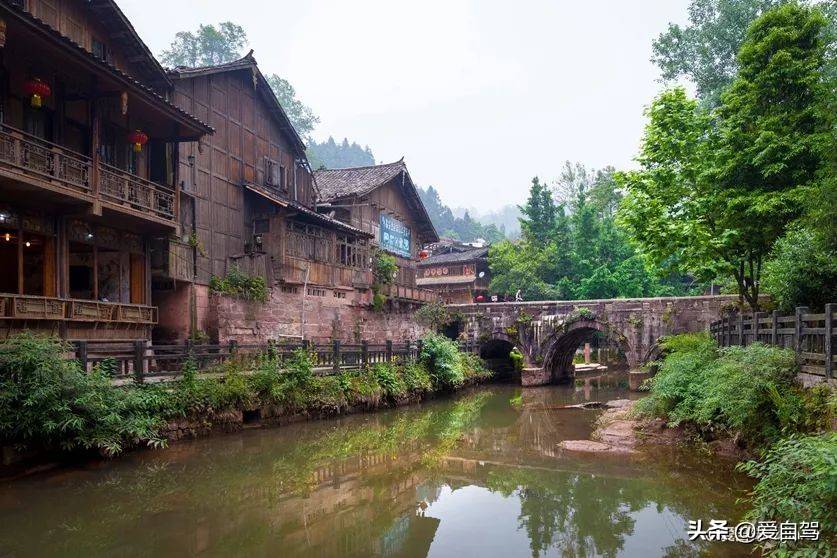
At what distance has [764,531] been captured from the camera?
6.36m

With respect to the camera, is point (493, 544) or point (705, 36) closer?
point (493, 544)

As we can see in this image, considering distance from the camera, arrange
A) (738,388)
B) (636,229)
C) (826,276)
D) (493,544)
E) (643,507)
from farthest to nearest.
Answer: (636,229), (826,276), (738,388), (643,507), (493,544)

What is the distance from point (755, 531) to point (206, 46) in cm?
4814

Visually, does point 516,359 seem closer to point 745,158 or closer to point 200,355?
point 745,158

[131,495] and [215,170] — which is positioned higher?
[215,170]

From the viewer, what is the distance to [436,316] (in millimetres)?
29156

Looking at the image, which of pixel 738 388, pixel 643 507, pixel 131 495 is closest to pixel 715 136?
pixel 738 388

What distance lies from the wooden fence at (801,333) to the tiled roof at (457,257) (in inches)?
1035

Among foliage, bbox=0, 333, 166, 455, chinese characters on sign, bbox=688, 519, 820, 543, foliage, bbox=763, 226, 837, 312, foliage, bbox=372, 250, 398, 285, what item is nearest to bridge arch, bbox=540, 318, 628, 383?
foliage, bbox=372, 250, 398, 285

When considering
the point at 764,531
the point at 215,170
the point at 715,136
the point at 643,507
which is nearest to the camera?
the point at 764,531

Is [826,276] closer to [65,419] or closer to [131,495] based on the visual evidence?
[131,495]

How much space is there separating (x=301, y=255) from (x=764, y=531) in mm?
16365

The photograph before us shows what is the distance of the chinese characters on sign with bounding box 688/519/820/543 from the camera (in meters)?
5.48

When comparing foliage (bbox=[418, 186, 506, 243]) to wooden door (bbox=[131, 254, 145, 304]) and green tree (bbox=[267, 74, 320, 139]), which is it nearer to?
green tree (bbox=[267, 74, 320, 139])
